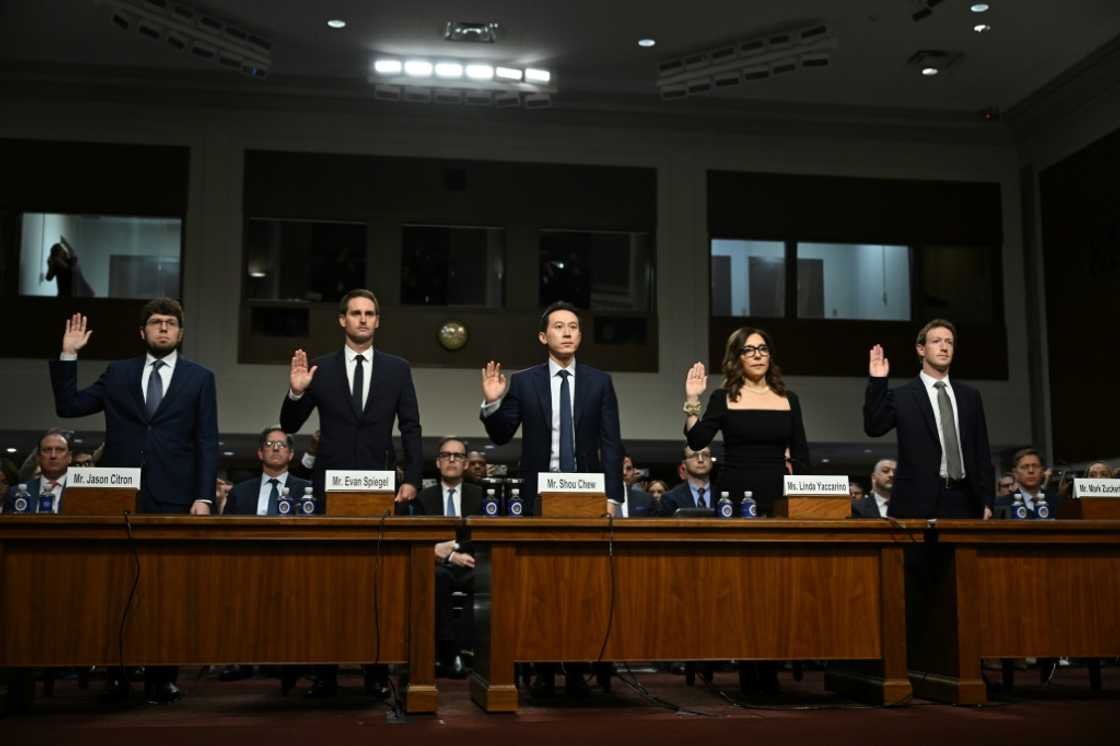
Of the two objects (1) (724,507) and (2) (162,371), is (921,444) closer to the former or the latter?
(1) (724,507)

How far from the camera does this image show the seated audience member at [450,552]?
237 inches

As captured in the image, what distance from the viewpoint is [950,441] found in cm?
479

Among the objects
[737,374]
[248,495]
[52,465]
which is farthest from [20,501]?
[737,374]

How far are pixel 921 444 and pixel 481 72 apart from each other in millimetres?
6586

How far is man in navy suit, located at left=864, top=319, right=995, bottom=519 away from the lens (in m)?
4.76

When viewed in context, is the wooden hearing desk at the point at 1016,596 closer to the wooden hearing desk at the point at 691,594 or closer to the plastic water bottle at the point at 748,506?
the wooden hearing desk at the point at 691,594

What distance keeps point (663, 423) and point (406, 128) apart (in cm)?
389

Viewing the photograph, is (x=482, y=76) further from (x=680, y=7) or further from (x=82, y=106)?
(x=82, y=106)

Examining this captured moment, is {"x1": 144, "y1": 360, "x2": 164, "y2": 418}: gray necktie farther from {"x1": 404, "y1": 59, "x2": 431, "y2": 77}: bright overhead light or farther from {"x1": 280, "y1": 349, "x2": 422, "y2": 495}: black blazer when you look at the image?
{"x1": 404, "y1": 59, "x2": 431, "y2": 77}: bright overhead light

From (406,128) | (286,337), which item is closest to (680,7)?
(406,128)

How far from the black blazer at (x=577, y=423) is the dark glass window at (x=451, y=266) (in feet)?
23.6

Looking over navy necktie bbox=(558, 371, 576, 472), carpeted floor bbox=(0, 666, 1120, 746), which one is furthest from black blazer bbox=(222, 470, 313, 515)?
navy necktie bbox=(558, 371, 576, 472)

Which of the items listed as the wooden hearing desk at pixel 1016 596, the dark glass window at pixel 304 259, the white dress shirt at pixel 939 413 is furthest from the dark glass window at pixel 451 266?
the wooden hearing desk at pixel 1016 596

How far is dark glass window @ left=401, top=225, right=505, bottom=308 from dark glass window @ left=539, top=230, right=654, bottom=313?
507 millimetres
